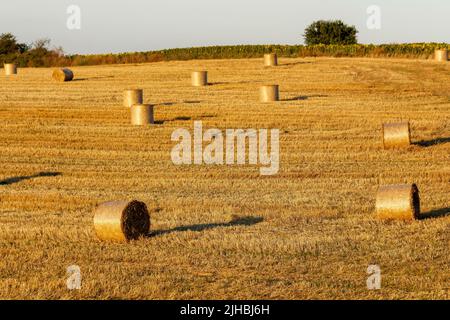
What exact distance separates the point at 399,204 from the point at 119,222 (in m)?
4.08

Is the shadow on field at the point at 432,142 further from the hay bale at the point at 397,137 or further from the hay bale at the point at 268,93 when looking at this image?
the hay bale at the point at 268,93

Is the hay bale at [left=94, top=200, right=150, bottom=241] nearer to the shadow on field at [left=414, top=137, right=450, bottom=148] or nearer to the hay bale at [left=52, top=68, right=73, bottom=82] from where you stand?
the shadow on field at [left=414, top=137, right=450, bottom=148]

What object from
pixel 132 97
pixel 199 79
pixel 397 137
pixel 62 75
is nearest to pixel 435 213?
pixel 397 137

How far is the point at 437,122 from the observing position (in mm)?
27422

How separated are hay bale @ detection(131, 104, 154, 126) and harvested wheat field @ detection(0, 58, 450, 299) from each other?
1.12ft

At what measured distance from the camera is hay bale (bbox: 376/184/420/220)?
14.9m

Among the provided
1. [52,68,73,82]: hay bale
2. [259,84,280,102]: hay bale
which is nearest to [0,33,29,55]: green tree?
[52,68,73,82]: hay bale

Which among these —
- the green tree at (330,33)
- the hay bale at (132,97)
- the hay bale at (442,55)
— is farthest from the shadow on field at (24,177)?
the green tree at (330,33)

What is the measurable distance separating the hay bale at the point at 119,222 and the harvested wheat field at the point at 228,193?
21cm

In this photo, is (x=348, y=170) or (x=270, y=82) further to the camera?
(x=270, y=82)

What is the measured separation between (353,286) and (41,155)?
45.4ft
